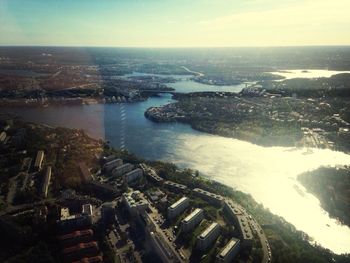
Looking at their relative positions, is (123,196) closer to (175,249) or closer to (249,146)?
(175,249)

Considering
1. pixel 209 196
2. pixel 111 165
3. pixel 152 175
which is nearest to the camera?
pixel 209 196

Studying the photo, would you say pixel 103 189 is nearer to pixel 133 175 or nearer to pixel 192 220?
pixel 133 175

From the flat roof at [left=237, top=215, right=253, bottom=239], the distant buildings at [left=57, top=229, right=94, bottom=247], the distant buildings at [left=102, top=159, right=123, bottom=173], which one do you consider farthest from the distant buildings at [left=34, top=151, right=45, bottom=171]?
the flat roof at [left=237, top=215, right=253, bottom=239]

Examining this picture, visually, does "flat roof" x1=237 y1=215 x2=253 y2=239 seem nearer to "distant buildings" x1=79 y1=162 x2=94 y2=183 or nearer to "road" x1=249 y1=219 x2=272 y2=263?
"road" x1=249 y1=219 x2=272 y2=263

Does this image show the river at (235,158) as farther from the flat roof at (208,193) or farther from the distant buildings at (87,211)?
the distant buildings at (87,211)

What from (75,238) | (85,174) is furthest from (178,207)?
(85,174)

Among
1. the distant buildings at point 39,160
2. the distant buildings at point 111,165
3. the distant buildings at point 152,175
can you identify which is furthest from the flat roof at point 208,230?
the distant buildings at point 39,160

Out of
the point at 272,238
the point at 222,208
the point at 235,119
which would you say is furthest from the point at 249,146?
the point at 272,238
